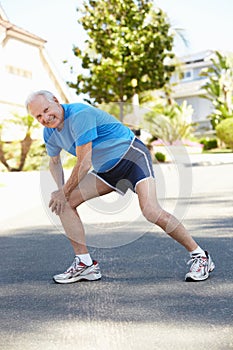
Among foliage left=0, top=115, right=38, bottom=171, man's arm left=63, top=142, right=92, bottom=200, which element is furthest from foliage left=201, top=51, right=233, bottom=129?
man's arm left=63, top=142, right=92, bottom=200

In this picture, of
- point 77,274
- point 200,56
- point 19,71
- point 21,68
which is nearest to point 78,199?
point 77,274

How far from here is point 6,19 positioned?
1172 inches

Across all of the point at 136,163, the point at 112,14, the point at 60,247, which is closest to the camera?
the point at 136,163

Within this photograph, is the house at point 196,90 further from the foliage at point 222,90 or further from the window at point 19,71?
the window at point 19,71

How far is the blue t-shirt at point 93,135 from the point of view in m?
4.69

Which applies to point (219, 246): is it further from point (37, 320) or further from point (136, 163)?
point (37, 320)

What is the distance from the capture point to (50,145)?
502 centimetres

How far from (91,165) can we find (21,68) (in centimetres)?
2836

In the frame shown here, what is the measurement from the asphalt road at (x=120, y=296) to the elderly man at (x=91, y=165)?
0.30 m

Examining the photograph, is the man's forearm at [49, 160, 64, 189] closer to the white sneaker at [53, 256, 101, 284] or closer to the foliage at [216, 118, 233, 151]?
the white sneaker at [53, 256, 101, 284]

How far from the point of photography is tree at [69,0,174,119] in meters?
32.5

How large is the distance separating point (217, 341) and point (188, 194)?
301 cm

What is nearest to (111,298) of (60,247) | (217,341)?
(217,341)

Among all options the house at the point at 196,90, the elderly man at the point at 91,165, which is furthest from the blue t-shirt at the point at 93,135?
the house at the point at 196,90
